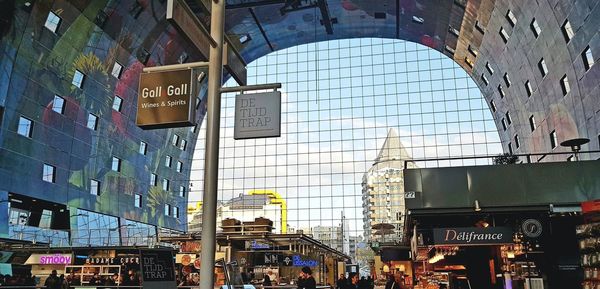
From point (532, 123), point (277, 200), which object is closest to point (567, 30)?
point (532, 123)

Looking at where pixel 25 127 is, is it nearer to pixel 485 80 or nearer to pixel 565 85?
pixel 565 85

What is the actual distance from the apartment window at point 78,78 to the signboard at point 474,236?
20392 millimetres

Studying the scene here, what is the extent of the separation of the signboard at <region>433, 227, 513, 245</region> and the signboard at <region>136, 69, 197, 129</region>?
775 cm

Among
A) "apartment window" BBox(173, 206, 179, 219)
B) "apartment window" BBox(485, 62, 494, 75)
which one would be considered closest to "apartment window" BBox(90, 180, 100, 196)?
"apartment window" BBox(173, 206, 179, 219)

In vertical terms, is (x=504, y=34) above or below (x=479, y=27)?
below

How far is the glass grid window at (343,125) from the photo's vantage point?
125ft

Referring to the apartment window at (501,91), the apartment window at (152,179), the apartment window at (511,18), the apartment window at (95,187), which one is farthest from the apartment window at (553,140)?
the apartment window at (152,179)

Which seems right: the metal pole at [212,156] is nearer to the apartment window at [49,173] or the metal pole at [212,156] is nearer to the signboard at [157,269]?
the signboard at [157,269]

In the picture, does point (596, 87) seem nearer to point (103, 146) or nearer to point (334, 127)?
point (103, 146)

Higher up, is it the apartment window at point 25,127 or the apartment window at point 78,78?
the apartment window at point 78,78

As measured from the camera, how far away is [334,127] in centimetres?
4062

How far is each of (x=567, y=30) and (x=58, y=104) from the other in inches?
875

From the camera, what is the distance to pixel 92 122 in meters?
26.3

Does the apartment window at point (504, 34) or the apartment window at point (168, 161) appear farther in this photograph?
the apartment window at point (168, 161)
